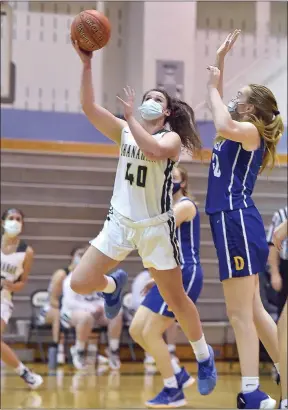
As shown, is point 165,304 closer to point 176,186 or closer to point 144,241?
point 176,186

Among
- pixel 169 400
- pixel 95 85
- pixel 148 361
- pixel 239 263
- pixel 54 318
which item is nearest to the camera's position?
pixel 239 263

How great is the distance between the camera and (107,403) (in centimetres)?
677

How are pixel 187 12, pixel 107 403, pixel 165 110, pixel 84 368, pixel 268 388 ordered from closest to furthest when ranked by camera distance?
pixel 165 110, pixel 268 388, pixel 107 403, pixel 84 368, pixel 187 12

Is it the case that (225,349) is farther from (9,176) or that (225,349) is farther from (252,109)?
(252,109)

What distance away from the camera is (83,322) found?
9680mm

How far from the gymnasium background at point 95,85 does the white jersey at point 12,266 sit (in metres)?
2.98

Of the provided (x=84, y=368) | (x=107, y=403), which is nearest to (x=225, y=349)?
(x=84, y=368)

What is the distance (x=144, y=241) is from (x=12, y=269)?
381cm

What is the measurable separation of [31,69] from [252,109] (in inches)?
374

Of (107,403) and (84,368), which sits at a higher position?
(107,403)

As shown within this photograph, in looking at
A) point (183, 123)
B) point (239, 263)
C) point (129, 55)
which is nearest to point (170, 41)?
point (129, 55)

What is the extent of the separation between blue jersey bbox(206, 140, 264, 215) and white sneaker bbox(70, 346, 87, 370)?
531 cm

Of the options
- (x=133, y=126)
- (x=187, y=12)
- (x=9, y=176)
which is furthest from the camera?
(x=187, y=12)

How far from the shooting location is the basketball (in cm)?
441
